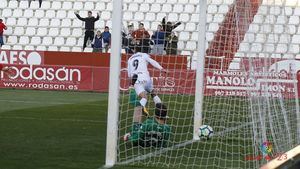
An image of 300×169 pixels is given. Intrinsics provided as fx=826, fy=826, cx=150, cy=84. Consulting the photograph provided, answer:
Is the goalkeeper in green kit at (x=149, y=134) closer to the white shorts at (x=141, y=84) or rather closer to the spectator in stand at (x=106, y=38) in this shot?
the white shorts at (x=141, y=84)

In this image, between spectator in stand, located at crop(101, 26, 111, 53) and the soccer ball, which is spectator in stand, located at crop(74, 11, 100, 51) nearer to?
spectator in stand, located at crop(101, 26, 111, 53)

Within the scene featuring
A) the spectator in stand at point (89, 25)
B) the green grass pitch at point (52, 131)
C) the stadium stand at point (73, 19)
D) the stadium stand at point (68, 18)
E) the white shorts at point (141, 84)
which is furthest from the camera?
the stadium stand at point (68, 18)

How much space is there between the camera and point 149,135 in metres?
12.4

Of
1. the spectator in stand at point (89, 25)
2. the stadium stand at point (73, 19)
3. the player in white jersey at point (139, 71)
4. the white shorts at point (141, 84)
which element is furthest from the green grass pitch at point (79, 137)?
the stadium stand at point (73, 19)

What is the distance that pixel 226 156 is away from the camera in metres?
11.9

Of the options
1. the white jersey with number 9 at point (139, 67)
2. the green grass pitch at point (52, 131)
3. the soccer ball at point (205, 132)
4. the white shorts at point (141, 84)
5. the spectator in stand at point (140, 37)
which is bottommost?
the green grass pitch at point (52, 131)

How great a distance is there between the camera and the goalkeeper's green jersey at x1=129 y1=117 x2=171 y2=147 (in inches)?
489

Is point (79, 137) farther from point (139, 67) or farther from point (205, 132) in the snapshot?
point (205, 132)

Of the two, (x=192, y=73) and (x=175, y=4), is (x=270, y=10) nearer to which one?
(x=192, y=73)

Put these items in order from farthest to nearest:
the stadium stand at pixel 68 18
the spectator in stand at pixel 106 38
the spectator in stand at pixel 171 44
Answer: the stadium stand at pixel 68 18 → the spectator in stand at pixel 106 38 → the spectator in stand at pixel 171 44

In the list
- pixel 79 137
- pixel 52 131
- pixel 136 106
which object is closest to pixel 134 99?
pixel 136 106

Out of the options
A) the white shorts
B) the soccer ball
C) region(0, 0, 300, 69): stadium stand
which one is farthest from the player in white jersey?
region(0, 0, 300, 69): stadium stand

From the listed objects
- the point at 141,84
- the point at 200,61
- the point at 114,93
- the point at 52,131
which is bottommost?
the point at 52,131

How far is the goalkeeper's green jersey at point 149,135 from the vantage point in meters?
12.4
